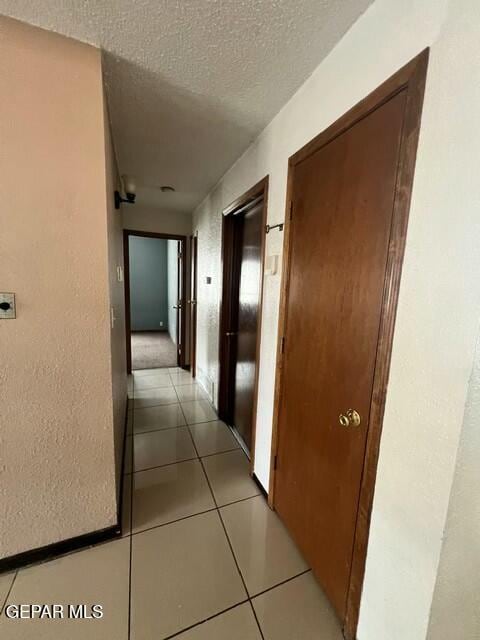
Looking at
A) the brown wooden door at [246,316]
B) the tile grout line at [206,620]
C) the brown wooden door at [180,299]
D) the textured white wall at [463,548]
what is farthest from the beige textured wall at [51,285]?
the brown wooden door at [180,299]

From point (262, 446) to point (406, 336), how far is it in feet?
4.37

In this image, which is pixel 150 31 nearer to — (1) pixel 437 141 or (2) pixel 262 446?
(1) pixel 437 141

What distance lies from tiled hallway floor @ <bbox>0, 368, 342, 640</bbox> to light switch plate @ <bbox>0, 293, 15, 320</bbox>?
1.22 m

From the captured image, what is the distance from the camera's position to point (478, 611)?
2.81 feet

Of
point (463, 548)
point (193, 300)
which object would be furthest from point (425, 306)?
point (193, 300)

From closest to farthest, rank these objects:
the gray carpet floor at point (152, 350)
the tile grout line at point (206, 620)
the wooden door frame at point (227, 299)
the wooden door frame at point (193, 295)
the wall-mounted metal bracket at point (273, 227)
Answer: the tile grout line at point (206, 620) < the wall-mounted metal bracket at point (273, 227) < the wooden door frame at point (227, 299) < the wooden door frame at point (193, 295) < the gray carpet floor at point (152, 350)

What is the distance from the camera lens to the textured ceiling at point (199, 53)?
0.97 meters

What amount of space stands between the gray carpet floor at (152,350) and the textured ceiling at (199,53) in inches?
133

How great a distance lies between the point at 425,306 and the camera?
0.77 m

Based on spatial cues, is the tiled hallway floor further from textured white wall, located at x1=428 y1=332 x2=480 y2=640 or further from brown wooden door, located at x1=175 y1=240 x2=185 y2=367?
brown wooden door, located at x1=175 y1=240 x2=185 y2=367

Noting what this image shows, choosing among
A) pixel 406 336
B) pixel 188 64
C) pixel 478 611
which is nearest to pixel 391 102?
pixel 406 336

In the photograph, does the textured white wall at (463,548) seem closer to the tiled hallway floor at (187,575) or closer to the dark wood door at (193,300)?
the tiled hallway floor at (187,575)

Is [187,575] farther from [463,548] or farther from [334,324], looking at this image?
[334,324]

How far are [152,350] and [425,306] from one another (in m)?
5.13
